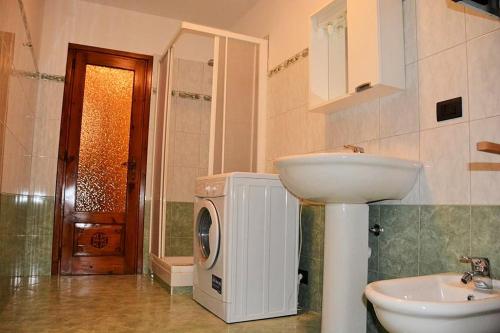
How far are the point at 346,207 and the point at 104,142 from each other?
2.65 metres

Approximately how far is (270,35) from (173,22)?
1.31m

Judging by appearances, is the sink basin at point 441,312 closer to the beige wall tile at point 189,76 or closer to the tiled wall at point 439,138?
the tiled wall at point 439,138

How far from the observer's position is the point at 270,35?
3297 mm

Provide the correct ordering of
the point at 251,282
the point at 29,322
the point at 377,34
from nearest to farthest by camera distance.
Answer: the point at 377,34 < the point at 29,322 < the point at 251,282

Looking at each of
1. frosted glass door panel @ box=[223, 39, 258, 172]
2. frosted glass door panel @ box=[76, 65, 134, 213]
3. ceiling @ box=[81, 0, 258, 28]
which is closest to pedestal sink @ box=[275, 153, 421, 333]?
frosted glass door panel @ box=[223, 39, 258, 172]

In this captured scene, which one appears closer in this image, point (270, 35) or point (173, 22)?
point (270, 35)

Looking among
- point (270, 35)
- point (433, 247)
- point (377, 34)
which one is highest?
point (270, 35)

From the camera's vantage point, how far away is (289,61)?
2.96m

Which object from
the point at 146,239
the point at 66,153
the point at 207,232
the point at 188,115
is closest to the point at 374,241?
the point at 207,232

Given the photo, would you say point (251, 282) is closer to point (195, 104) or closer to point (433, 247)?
point (433, 247)

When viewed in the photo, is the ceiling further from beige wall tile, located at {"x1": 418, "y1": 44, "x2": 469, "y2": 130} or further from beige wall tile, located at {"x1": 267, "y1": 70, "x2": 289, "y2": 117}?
beige wall tile, located at {"x1": 418, "y1": 44, "x2": 469, "y2": 130}

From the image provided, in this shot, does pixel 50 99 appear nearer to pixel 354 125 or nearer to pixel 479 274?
pixel 354 125

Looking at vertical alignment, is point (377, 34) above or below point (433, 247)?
above

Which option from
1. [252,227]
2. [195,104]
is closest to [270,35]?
[195,104]
